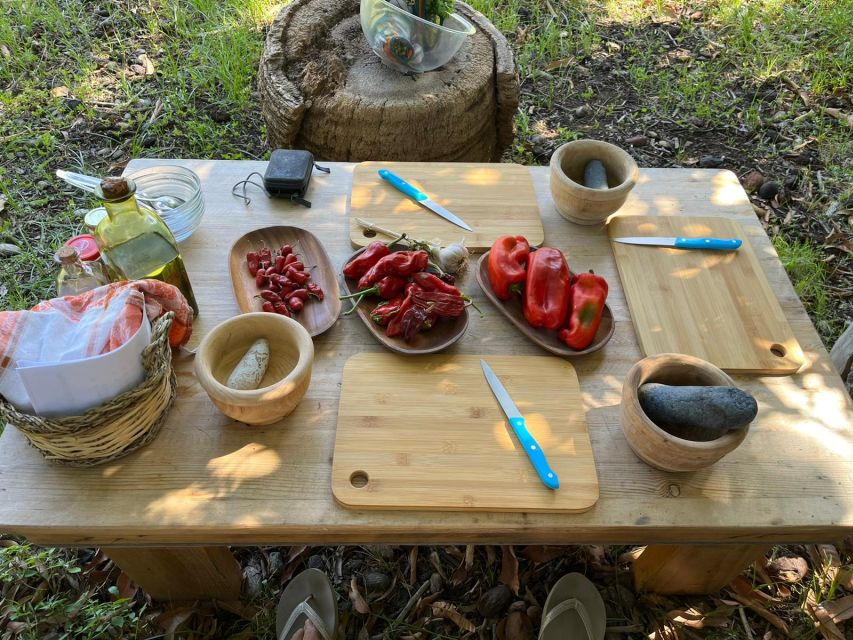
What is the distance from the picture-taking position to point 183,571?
167 cm

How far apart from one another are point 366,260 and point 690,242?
2.99 ft

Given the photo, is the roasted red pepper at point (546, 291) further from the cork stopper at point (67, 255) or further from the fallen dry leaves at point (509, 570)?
the cork stopper at point (67, 255)

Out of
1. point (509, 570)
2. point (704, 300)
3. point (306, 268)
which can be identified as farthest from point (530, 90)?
point (509, 570)

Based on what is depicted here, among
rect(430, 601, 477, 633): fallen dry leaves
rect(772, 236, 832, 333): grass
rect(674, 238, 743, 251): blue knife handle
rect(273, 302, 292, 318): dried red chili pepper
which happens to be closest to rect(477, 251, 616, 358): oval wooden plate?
rect(674, 238, 743, 251): blue knife handle

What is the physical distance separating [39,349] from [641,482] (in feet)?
3.92

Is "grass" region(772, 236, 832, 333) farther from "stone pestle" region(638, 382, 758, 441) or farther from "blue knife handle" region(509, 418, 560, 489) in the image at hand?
"blue knife handle" region(509, 418, 560, 489)

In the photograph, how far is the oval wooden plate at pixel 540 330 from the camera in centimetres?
145

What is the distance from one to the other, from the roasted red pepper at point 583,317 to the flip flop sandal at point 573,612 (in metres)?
0.82

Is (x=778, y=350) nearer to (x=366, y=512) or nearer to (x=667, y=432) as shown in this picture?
(x=667, y=432)

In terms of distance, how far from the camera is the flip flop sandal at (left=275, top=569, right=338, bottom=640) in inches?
66.9

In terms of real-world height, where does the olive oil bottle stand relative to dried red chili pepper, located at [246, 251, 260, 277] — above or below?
above

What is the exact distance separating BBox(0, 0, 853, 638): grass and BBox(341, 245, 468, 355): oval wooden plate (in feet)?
6.31

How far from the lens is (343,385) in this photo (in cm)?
138

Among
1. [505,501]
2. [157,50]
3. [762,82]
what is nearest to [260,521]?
[505,501]
